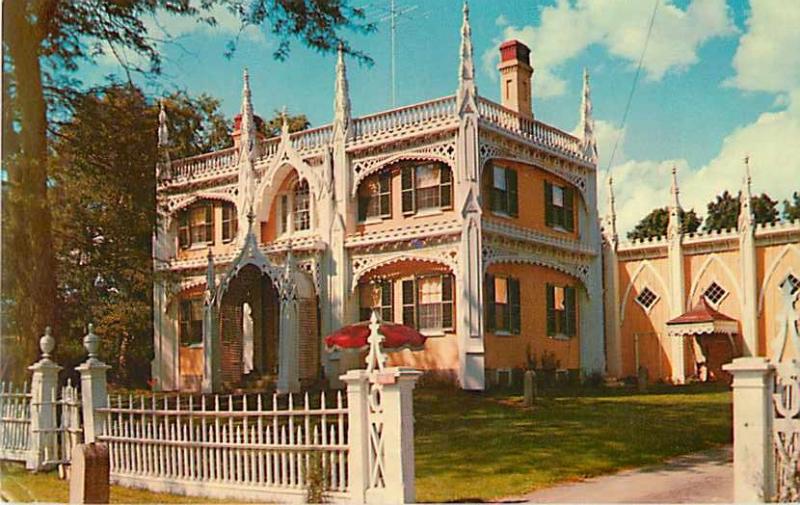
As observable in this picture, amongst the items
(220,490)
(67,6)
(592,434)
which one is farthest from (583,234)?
(67,6)

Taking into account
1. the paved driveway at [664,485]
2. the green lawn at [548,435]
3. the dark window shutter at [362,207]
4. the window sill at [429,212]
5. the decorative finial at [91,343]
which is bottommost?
the paved driveway at [664,485]

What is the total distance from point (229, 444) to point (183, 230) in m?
1.37

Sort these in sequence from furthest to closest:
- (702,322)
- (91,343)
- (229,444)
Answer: (91,343) → (229,444) → (702,322)

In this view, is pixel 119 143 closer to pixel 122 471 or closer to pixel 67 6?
pixel 67 6

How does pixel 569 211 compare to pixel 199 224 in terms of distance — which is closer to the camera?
pixel 569 211

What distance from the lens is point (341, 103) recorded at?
19.3 ft

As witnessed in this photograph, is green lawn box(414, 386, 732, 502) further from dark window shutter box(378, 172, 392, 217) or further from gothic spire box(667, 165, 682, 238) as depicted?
dark window shutter box(378, 172, 392, 217)

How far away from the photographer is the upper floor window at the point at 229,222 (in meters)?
6.20

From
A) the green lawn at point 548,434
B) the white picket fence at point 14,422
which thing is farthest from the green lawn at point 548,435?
the white picket fence at point 14,422

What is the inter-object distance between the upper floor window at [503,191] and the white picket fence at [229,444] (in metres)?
1.32

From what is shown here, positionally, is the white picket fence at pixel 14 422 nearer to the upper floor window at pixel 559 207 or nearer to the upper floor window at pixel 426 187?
the upper floor window at pixel 426 187

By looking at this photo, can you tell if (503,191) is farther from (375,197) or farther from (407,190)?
(375,197)

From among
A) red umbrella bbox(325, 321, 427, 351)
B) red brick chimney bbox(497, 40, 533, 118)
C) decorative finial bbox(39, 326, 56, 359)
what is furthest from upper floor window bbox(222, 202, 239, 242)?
red brick chimney bbox(497, 40, 533, 118)

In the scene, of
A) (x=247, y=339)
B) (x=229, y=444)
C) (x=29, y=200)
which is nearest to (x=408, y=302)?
(x=247, y=339)
